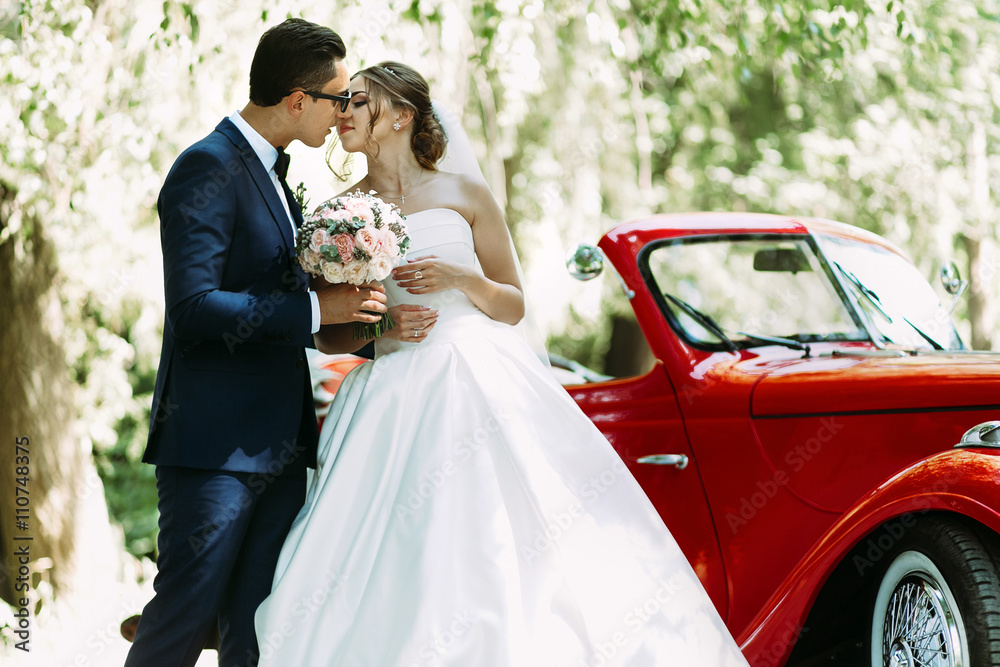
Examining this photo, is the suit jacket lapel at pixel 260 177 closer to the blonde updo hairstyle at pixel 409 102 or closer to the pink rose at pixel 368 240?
the pink rose at pixel 368 240

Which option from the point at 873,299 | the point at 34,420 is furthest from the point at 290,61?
the point at 34,420

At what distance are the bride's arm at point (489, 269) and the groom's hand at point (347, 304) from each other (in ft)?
1.37

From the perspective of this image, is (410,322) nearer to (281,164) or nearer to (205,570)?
(281,164)

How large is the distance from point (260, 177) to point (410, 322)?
671 mm

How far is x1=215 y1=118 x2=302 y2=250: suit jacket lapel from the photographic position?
2740 mm

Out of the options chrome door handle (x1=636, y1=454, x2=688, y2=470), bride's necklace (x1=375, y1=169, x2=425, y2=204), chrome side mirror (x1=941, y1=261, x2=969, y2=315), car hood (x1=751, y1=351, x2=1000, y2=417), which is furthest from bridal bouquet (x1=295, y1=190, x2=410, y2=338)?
chrome side mirror (x1=941, y1=261, x2=969, y2=315)

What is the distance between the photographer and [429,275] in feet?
10.1

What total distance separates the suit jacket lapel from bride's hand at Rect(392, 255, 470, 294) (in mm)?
414

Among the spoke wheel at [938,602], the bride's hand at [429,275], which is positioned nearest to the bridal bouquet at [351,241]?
the bride's hand at [429,275]

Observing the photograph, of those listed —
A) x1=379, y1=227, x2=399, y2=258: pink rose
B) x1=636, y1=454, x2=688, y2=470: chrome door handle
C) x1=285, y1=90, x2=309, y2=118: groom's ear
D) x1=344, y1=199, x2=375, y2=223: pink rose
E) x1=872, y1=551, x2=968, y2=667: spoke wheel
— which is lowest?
x1=872, y1=551, x2=968, y2=667: spoke wheel

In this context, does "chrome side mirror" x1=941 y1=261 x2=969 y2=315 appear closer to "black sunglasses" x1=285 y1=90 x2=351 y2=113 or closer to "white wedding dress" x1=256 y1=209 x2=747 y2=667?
"white wedding dress" x1=256 y1=209 x2=747 y2=667

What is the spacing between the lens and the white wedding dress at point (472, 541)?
260 cm

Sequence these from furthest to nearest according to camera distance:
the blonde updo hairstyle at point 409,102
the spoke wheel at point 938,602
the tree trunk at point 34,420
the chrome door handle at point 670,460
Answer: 1. the tree trunk at point 34,420
2. the chrome door handle at point 670,460
3. the blonde updo hairstyle at point 409,102
4. the spoke wheel at point 938,602

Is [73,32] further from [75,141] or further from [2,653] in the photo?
[2,653]
